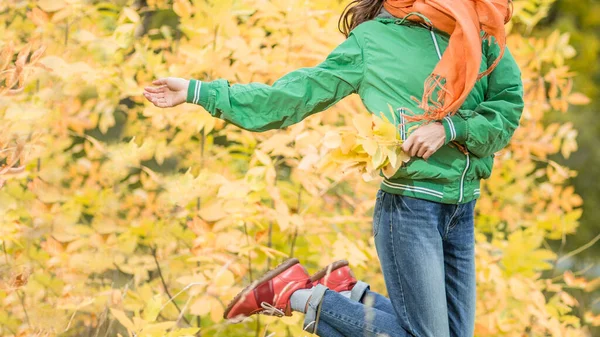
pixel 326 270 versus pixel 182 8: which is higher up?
pixel 182 8

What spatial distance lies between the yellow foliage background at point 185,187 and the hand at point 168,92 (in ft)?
1.98

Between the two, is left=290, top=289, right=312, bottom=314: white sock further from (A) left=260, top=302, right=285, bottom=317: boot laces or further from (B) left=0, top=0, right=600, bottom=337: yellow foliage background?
(B) left=0, top=0, right=600, bottom=337: yellow foliage background

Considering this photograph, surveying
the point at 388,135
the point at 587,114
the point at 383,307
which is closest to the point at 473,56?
the point at 388,135

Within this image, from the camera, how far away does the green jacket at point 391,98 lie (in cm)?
188

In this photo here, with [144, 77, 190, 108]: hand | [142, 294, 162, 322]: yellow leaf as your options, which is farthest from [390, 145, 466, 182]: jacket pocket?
[142, 294, 162, 322]: yellow leaf

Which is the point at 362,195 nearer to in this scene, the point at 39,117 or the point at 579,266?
the point at 39,117

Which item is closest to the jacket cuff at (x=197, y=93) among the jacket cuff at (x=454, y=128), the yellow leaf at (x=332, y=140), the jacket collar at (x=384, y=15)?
the yellow leaf at (x=332, y=140)

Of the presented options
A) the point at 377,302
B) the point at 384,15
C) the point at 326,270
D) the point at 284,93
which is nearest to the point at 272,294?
the point at 326,270

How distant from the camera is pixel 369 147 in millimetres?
1780

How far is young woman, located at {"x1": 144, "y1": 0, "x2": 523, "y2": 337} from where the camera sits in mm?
1835

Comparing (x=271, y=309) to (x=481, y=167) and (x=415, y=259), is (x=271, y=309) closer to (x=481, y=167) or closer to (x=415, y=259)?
(x=415, y=259)

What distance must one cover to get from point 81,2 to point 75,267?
1.10m

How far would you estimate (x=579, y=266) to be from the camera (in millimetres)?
5422

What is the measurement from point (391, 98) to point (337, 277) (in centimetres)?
82
